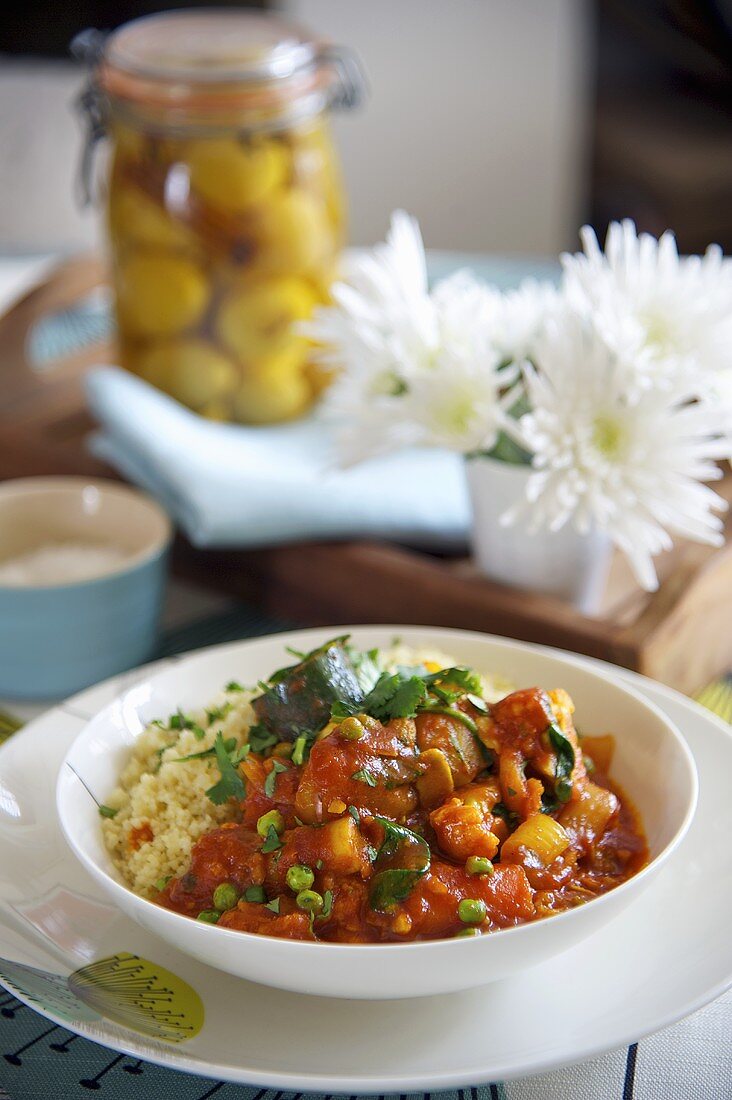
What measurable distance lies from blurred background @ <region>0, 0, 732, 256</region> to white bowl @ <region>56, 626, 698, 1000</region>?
2849 millimetres

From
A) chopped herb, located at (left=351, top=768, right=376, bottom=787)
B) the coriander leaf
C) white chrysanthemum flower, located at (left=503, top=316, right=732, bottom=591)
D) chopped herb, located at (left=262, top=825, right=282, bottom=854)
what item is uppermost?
white chrysanthemum flower, located at (left=503, top=316, right=732, bottom=591)

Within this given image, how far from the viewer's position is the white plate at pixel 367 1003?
822 millimetres

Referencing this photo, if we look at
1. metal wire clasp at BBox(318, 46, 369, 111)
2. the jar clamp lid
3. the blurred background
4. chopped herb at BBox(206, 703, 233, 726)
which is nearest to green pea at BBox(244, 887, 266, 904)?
chopped herb at BBox(206, 703, 233, 726)

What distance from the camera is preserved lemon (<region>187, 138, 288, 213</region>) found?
1.61 metres

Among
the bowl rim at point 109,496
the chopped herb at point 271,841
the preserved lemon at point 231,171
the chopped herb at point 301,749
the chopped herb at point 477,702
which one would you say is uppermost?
the preserved lemon at point 231,171

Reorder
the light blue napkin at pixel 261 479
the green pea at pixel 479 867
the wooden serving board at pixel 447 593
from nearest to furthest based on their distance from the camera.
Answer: the green pea at pixel 479 867 → the wooden serving board at pixel 447 593 → the light blue napkin at pixel 261 479

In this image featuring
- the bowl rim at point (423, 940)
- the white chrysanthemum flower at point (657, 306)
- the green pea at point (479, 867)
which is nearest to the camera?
the bowl rim at point (423, 940)

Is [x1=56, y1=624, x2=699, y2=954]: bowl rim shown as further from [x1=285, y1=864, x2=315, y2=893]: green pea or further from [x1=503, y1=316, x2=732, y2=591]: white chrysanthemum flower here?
[x1=503, y1=316, x2=732, y2=591]: white chrysanthemum flower

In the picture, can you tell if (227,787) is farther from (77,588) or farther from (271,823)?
(77,588)

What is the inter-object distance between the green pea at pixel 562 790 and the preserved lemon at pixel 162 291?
911 millimetres

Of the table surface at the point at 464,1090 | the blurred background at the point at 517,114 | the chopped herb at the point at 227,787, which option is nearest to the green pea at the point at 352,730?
the chopped herb at the point at 227,787

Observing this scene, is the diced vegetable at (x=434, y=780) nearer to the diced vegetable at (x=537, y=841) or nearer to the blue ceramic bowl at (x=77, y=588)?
the diced vegetable at (x=537, y=841)

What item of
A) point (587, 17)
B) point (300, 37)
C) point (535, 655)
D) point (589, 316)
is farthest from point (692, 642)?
point (587, 17)

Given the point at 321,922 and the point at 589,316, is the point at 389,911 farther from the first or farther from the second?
the point at 589,316
